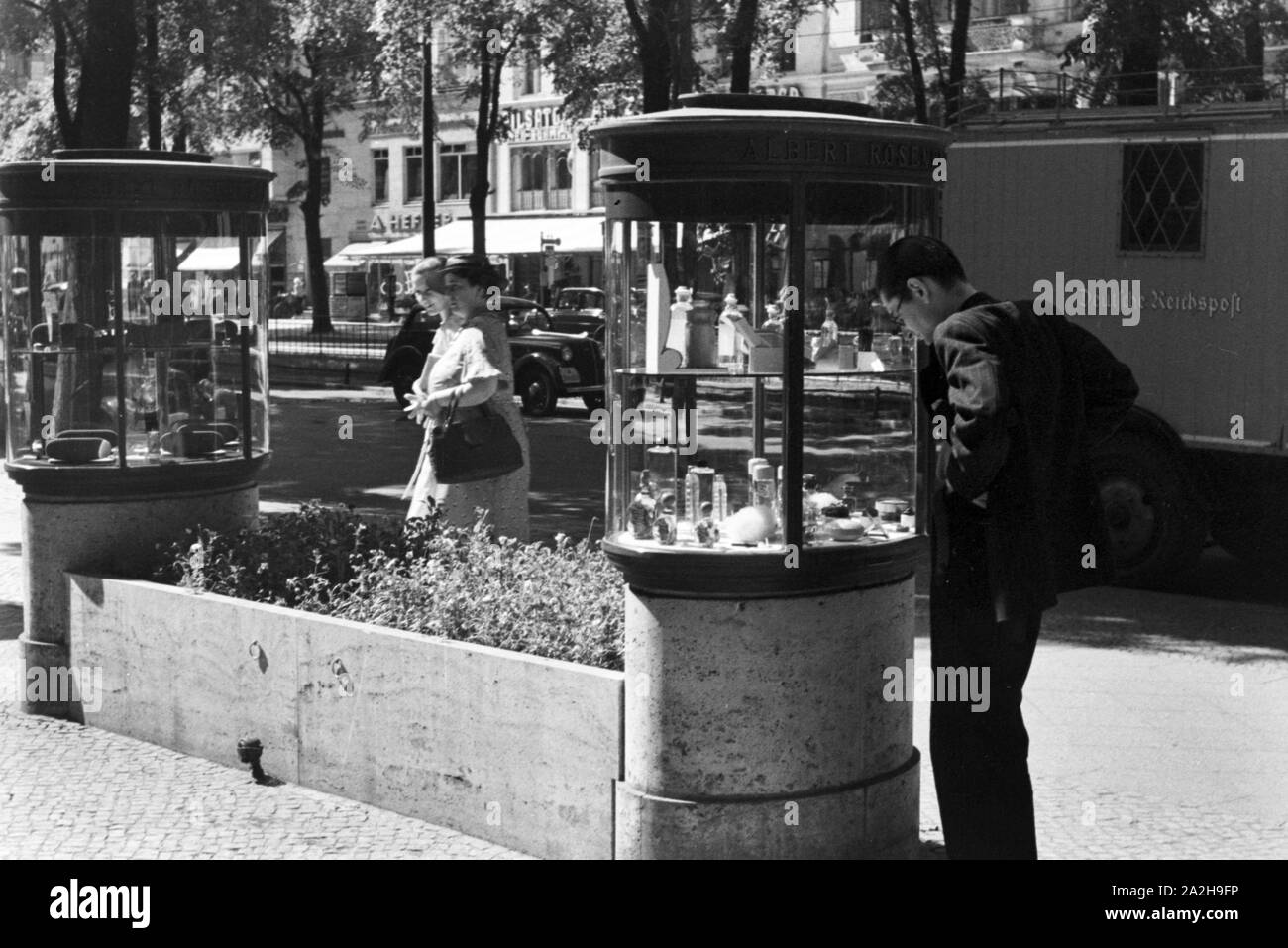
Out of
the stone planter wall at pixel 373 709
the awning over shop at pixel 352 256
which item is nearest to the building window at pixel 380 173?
the awning over shop at pixel 352 256

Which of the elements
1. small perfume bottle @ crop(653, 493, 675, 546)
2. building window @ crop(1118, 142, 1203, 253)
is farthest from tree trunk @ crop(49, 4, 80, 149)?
small perfume bottle @ crop(653, 493, 675, 546)

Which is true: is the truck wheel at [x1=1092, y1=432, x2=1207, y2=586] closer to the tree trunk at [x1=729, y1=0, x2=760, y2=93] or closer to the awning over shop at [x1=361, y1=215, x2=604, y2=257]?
the tree trunk at [x1=729, y1=0, x2=760, y2=93]

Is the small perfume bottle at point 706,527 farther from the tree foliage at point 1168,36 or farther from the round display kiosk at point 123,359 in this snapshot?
the tree foliage at point 1168,36

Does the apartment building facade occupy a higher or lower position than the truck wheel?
higher

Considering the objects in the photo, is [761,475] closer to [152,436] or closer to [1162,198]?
[152,436]

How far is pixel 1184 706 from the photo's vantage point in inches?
320

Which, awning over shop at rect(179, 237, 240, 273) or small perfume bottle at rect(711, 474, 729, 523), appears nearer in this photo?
small perfume bottle at rect(711, 474, 729, 523)

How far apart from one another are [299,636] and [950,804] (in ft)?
8.39

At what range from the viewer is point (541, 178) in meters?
63.9

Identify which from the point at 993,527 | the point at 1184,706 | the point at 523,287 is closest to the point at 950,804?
the point at 993,527

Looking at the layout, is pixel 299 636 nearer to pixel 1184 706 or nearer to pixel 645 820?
pixel 645 820

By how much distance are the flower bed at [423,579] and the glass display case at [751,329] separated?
0.67 m

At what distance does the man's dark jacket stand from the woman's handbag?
321cm

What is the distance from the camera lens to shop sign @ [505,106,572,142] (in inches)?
2486
